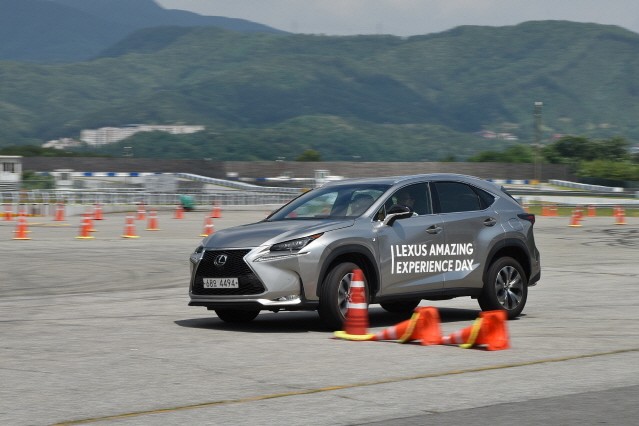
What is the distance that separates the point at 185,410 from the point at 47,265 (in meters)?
15.2

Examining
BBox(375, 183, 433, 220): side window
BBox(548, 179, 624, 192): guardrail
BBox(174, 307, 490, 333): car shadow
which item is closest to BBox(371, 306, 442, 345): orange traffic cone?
BBox(174, 307, 490, 333): car shadow

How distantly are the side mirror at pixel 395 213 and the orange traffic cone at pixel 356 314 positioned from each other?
108 centimetres

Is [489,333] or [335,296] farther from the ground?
[335,296]

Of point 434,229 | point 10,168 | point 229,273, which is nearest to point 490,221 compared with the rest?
point 434,229

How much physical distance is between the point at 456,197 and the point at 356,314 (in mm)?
2682

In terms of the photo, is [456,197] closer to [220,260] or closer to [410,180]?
[410,180]

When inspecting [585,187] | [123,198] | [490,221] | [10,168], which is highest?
[10,168]

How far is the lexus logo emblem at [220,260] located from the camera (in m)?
12.1

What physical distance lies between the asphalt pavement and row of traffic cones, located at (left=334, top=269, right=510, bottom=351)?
118mm

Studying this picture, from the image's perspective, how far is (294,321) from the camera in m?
13.6

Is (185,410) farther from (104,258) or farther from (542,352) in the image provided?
(104,258)

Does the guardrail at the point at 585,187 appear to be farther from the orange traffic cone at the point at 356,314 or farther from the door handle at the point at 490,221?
the orange traffic cone at the point at 356,314

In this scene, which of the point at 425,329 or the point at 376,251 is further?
the point at 376,251

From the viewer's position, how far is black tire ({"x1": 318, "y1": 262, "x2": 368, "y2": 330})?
1196cm
